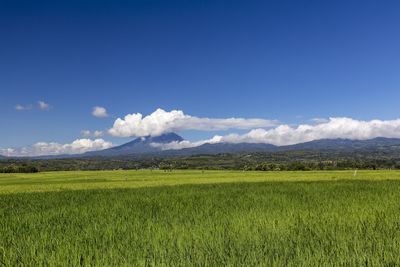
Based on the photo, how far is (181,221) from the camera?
6504 mm

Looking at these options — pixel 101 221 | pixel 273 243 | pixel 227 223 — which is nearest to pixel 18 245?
pixel 101 221

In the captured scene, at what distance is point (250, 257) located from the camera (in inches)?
142

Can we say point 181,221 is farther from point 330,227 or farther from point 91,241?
point 330,227

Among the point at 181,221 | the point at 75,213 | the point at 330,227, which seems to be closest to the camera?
the point at 330,227

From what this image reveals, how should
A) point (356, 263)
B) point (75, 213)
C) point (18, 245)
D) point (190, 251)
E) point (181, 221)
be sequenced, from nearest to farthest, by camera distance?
point (356, 263)
point (190, 251)
point (18, 245)
point (181, 221)
point (75, 213)

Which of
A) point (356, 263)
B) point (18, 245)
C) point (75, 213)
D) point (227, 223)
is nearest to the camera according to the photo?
point (356, 263)

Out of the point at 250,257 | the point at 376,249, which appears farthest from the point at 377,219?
the point at 250,257

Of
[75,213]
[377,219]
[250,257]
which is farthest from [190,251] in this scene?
[75,213]

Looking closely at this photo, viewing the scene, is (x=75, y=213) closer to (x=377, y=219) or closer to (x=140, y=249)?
(x=140, y=249)

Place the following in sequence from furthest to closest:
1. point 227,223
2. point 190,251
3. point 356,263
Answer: point 227,223
point 190,251
point 356,263

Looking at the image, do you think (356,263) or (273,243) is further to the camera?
(273,243)

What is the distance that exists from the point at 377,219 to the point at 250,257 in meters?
4.21

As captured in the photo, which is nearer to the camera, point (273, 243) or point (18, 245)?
point (273, 243)

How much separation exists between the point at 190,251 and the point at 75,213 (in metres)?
5.72
